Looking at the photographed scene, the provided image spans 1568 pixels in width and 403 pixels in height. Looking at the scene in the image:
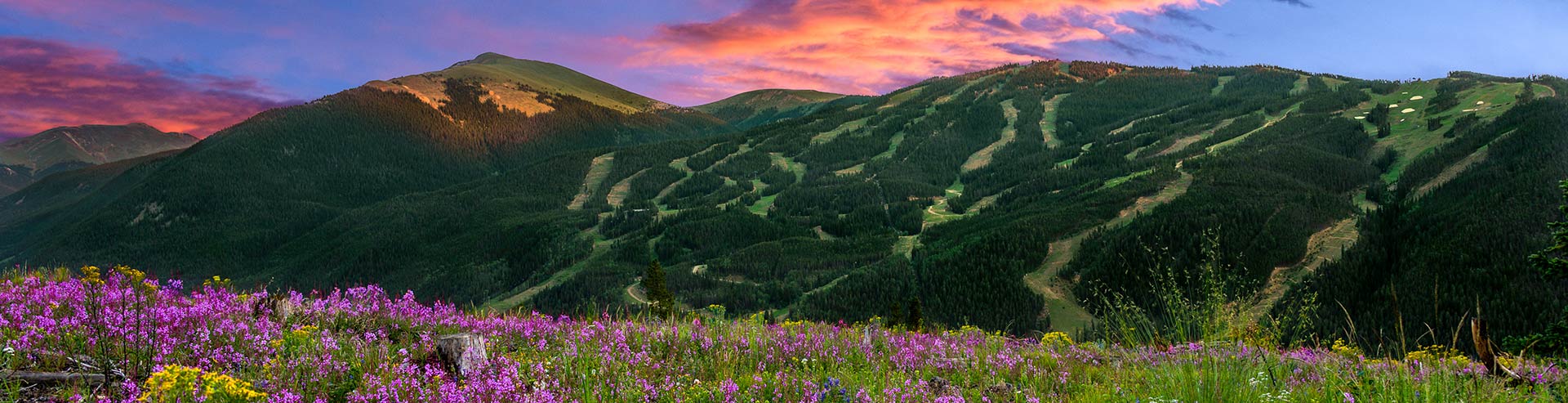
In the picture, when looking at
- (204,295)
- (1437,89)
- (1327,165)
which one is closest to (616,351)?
(204,295)

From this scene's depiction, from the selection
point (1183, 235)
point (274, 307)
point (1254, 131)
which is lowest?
point (1183, 235)

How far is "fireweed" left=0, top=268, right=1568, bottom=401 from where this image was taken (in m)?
5.13

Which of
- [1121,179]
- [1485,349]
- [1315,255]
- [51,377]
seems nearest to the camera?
[51,377]

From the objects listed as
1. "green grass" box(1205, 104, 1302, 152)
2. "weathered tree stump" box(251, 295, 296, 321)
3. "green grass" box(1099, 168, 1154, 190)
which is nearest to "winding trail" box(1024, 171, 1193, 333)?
"green grass" box(1099, 168, 1154, 190)

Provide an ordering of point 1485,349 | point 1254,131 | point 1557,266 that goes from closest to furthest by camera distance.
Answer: point 1485,349 → point 1557,266 → point 1254,131

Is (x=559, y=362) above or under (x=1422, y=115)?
under

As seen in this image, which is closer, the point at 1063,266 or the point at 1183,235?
the point at 1183,235

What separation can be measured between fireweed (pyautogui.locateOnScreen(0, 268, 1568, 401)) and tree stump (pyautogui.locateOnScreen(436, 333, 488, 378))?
114mm

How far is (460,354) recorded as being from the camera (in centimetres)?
618

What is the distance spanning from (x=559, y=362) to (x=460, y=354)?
92 cm

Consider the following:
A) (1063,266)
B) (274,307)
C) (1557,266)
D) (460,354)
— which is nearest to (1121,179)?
(1063,266)

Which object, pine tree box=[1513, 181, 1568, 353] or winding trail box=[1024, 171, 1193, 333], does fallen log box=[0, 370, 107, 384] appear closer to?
pine tree box=[1513, 181, 1568, 353]

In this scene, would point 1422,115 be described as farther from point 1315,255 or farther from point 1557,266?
point 1557,266

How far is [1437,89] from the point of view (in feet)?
550
